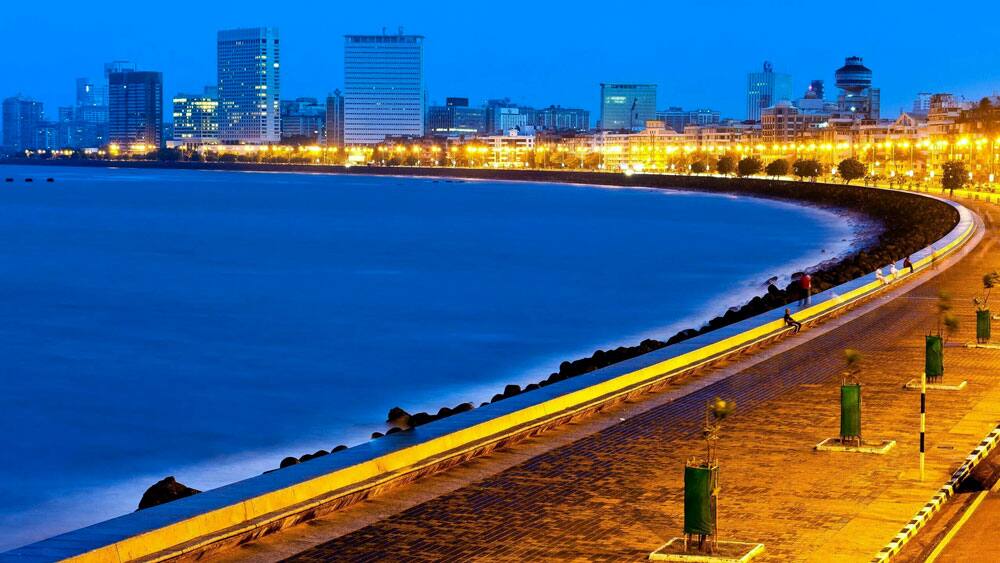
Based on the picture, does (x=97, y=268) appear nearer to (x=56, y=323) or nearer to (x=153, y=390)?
(x=56, y=323)

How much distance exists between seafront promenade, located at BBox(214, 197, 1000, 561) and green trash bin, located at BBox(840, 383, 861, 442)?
36 centimetres

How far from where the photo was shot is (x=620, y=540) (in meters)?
10.2

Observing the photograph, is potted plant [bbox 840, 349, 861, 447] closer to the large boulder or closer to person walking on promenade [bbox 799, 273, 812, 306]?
the large boulder

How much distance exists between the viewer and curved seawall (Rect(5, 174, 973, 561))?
368 inches

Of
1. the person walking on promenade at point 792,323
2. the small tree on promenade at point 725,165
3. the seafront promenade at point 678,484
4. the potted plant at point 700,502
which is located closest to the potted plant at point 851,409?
the seafront promenade at point 678,484

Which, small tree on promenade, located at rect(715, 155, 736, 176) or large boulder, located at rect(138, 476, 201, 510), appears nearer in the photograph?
large boulder, located at rect(138, 476, 201, 510)

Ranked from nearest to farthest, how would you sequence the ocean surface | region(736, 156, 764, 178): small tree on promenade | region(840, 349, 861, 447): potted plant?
region(840, 349, 861, 447): potted plant
the ocean surface
region(736, 156, 764, 178): small tree on promenade

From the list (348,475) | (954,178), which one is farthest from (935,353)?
(954,178)

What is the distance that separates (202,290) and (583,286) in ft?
42.6

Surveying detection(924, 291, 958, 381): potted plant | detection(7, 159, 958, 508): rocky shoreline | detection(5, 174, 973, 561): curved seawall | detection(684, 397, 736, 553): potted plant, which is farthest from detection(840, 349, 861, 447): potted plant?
detection(7, 159, 958, 508): rocky shoreline

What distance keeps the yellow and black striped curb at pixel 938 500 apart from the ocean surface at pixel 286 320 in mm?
9026

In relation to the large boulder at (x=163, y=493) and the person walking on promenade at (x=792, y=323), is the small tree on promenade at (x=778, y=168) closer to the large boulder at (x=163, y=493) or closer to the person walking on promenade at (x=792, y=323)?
the person walking on promenade at (x=792, y=323)

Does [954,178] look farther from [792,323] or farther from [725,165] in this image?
[725,165]

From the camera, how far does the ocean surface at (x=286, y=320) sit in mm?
19797
